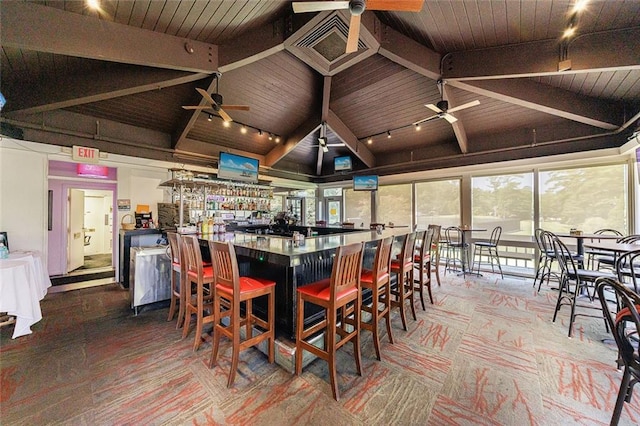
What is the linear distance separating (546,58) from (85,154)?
762 centimetres

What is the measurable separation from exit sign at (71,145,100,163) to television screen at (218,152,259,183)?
2327 millimetres

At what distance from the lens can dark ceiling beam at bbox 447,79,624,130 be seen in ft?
12.8

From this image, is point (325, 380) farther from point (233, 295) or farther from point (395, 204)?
point (395, 204)

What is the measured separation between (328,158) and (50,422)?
26.9 ft

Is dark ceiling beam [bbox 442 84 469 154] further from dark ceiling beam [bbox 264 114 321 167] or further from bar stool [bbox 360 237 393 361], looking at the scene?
bar stool [bbox 360 237 393 361]

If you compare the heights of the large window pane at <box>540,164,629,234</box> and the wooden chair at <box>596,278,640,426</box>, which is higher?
the large window pane at <box>540,164,629,234</box>

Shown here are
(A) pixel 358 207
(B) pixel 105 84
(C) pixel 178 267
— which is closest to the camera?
(C) pixel 178 267

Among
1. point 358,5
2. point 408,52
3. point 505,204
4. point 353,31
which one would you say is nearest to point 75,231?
point 353,31

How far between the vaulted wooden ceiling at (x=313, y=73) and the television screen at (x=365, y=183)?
5.68 ft

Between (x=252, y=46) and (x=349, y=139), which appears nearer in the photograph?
(x=252, y=46)

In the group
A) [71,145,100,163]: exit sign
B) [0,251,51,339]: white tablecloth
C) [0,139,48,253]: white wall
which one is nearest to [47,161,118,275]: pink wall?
[71,145,100,163]: exit sign

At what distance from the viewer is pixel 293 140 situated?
6.64m

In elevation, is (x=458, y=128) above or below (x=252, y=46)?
below

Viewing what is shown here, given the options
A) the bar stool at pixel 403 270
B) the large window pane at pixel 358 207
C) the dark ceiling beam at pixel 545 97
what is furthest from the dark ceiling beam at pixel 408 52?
the large window pane at pixel 358 207
